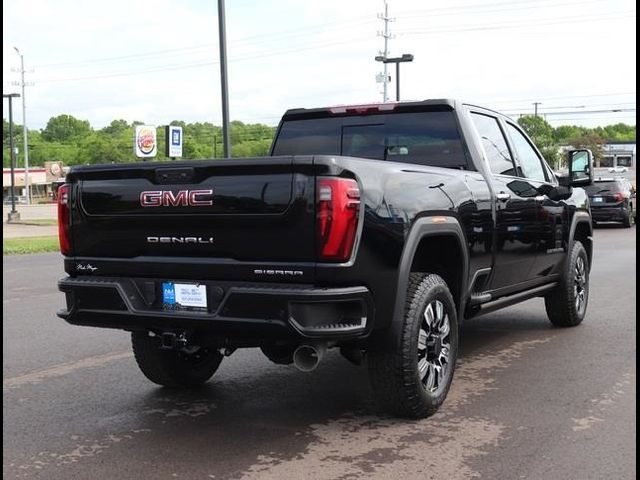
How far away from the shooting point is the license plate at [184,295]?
4156 millimetres

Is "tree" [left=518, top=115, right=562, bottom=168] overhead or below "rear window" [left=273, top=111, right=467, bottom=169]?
overhead

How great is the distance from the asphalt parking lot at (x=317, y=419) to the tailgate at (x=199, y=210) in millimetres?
1049

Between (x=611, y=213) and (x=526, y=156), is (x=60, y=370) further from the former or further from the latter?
(x=611, y=213)

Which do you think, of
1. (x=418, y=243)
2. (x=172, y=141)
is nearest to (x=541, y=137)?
(x=172, y=141)

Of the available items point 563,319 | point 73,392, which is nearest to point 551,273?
point 563,319

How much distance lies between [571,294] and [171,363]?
395cm

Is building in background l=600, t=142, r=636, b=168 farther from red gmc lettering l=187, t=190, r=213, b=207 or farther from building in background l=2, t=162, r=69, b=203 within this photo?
red gmc lettering l=187, t=190, r=213, b=207

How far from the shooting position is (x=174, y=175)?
13.9 feet

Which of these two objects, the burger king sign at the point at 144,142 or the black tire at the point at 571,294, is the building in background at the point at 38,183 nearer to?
the burger king sign at the point at 144,142

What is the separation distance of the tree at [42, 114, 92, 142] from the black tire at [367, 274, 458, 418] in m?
151

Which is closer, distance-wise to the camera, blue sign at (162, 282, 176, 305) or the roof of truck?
blue sign at (162, 282, 176, 305)

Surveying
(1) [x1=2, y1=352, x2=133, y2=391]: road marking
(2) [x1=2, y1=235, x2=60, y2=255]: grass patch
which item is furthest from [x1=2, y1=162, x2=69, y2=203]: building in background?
(1) [x1=2, y1=352, x2=133, y2=391]: road marking

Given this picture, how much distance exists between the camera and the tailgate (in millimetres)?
3945

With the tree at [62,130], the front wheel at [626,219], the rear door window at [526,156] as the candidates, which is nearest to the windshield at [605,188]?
the front wheel at [626,219]
